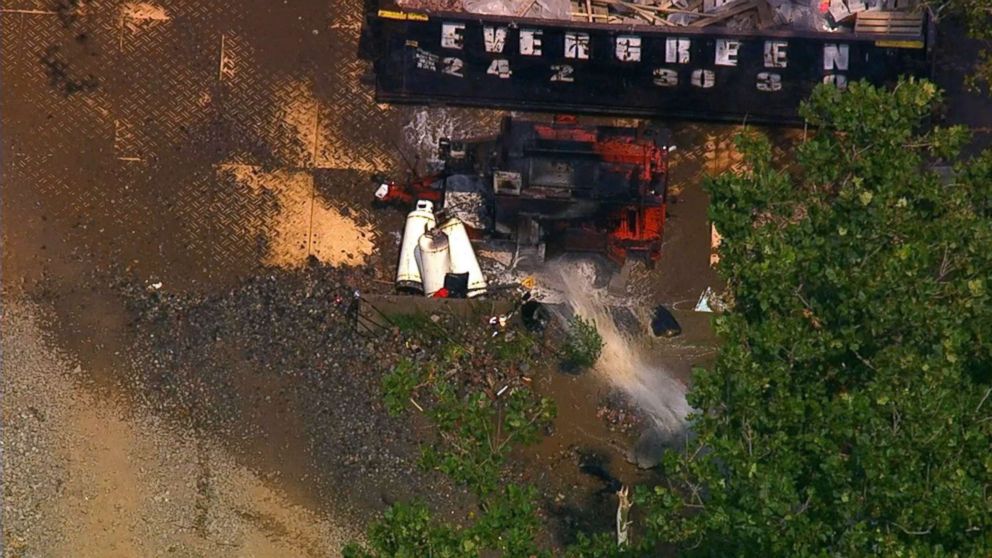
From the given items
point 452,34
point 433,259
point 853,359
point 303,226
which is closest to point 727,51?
point 452,34

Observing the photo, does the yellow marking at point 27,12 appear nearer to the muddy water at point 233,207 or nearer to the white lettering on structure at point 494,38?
the muddy water at point 233,207

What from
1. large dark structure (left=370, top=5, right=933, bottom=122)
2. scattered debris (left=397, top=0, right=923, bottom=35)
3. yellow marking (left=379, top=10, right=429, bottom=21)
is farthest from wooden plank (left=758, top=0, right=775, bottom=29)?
yellow marking (left=379, top=10, right=429, bottom=21)

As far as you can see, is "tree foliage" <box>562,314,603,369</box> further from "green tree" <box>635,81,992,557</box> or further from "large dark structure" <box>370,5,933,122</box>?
"green tree" <box>635,81,992,557</box>

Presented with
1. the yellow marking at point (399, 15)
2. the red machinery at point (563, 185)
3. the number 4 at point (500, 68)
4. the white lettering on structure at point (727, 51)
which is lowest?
the red machinery at point (563, 185)

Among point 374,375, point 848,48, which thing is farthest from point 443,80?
point 848,48

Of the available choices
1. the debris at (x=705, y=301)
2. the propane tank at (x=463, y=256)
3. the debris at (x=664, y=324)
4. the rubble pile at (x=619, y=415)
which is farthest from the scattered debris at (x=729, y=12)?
the rubble pile at (x=619, y=415)

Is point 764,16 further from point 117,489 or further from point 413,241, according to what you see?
point 117,489
